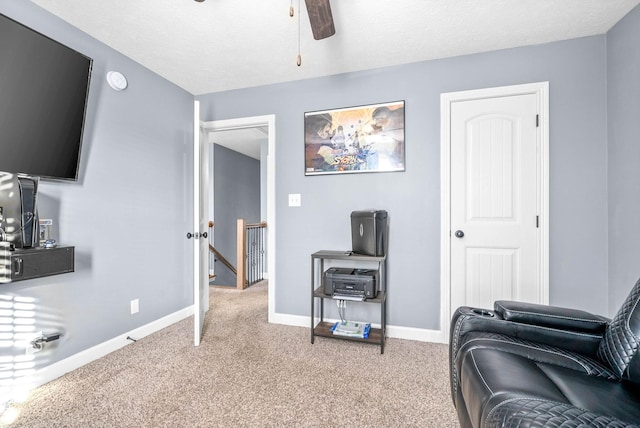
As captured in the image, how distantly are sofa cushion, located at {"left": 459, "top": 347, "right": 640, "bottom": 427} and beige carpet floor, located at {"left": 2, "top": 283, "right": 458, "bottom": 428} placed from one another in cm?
66

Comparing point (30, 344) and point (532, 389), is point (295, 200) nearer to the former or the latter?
point (30, 344)

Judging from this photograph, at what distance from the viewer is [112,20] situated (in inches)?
80.3

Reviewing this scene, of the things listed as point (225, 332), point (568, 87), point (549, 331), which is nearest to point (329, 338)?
point (225, 332)

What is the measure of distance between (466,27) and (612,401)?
7.44ft

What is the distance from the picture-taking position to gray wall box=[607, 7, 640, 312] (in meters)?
1.91

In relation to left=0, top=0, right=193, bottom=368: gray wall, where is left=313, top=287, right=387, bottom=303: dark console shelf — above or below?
below

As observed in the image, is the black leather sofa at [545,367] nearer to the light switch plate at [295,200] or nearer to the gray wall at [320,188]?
the gray wall at [320,188]

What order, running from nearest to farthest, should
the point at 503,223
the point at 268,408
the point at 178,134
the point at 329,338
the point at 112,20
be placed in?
1. the point at 268,408
2. the point at 112,20
3. the point at 503,223
4. the point at 329,338
5. the point at 178,134

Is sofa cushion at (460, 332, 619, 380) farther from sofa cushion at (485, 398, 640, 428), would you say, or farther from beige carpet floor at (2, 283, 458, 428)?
beige carpet floor at (2, 283, 458, 428)

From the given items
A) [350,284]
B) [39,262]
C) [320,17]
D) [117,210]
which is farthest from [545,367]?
[117,210]

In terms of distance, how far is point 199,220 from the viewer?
2.58 m

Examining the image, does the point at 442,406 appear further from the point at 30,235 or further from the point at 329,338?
the point at 30,235

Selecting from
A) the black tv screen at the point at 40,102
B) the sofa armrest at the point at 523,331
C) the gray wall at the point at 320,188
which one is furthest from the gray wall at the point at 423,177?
the black tv screen at the point at 40,102

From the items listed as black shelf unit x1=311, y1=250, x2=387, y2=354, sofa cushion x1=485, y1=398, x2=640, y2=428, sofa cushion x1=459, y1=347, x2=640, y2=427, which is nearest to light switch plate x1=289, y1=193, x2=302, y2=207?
black shelf unit x1=311, y1=250, x2=387, y2=354
